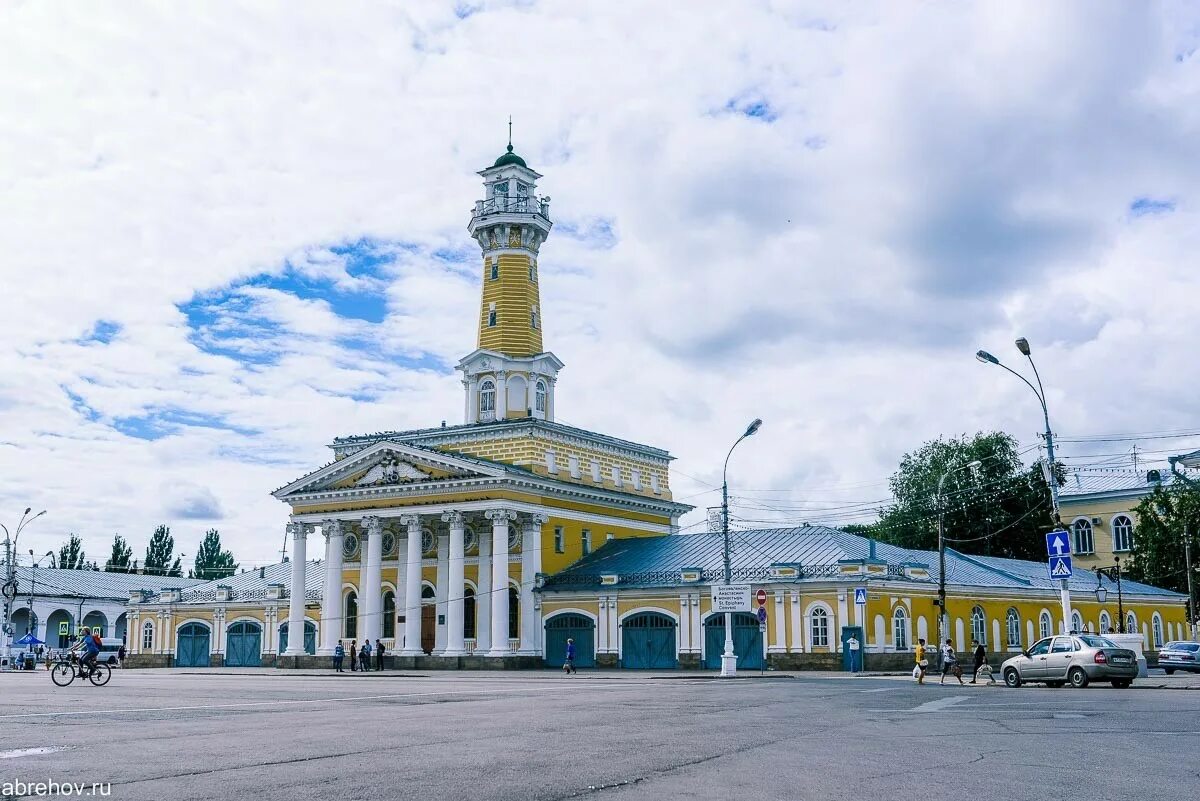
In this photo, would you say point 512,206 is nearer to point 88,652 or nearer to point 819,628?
point 819,628

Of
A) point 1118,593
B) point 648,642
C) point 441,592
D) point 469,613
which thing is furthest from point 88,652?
point 1118,593

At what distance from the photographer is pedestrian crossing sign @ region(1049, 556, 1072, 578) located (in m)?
32.1

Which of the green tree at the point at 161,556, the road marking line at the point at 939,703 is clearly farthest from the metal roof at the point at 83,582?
the road marking line at the point at 939,703

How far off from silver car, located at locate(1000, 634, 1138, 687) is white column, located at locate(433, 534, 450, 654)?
32313 mm

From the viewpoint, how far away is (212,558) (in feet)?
404

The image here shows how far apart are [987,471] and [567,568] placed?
39161mm

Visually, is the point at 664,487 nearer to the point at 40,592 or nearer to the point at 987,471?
the point at 987,471

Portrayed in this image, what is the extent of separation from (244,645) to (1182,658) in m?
47.8

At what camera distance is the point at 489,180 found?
6769 centimetres

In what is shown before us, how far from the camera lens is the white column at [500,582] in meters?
56.1

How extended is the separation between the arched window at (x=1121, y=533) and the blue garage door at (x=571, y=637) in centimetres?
4667

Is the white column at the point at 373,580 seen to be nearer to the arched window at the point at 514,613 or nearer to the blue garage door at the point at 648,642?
the arched window at the point at 514,613

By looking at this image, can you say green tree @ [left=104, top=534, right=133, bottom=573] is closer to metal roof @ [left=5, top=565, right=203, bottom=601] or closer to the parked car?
metal roof @ [left=5, top=565, right=203, bottom=601]

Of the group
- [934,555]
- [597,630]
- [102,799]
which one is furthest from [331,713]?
[934,555]
